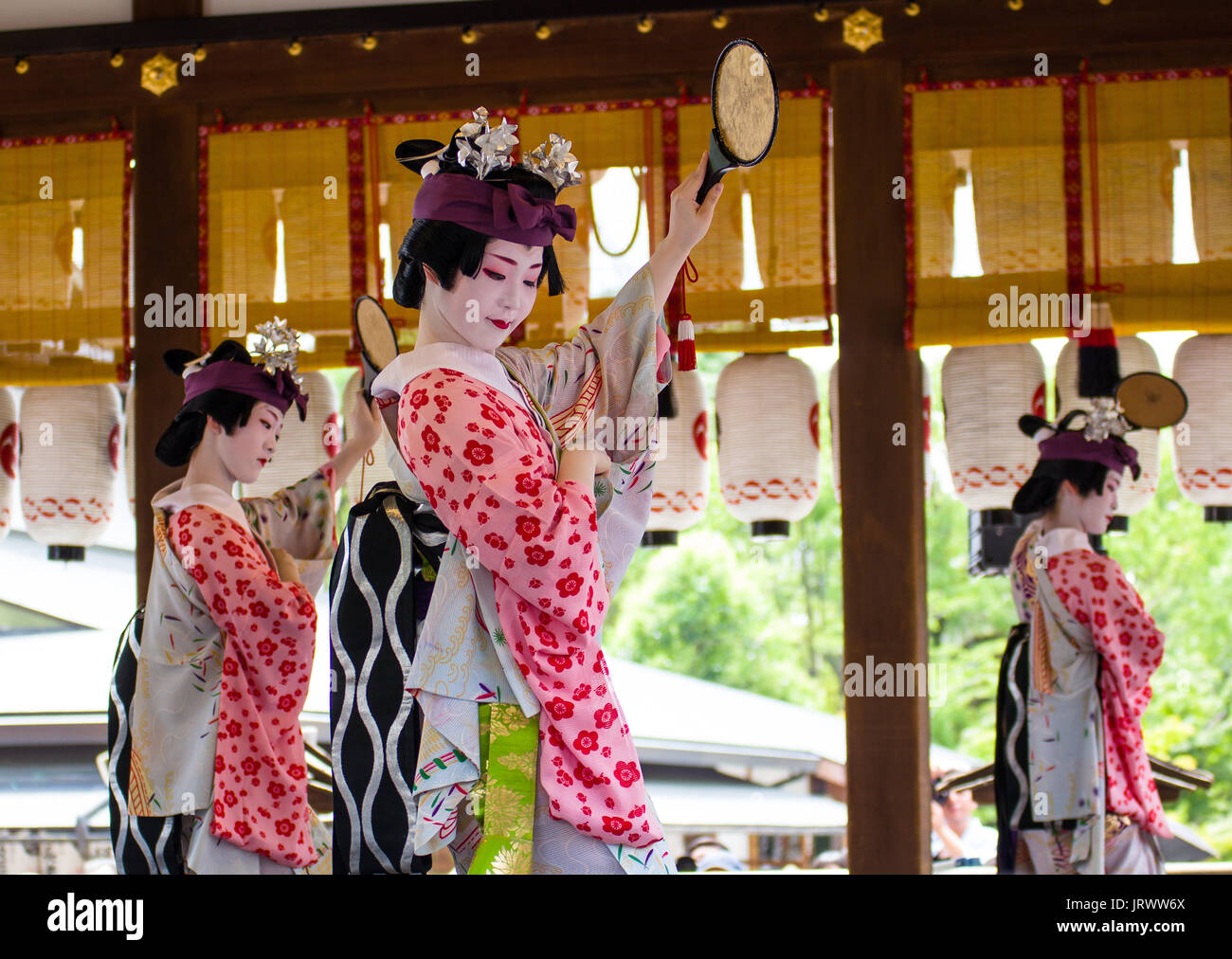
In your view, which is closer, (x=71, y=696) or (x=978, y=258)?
(x=978, y=258)

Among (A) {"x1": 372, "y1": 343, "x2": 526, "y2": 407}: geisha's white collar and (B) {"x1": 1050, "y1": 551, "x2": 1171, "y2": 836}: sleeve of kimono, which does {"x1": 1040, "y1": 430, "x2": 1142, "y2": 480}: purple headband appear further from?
(A) {"x1": 372, "y1": 343, "x2": 526, "y2": 407}: geisha's white collar

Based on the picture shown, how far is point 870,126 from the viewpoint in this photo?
4.82 metres

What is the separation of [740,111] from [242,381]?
80.4 inches

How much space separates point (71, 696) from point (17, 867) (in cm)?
189

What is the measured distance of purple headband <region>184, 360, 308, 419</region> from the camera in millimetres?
4105

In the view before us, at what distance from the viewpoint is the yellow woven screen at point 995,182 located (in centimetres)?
484

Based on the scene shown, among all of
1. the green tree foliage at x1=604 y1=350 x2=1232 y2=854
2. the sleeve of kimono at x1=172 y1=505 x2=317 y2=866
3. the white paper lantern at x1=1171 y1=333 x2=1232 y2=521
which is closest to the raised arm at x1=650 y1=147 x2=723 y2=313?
the sleeve of kimono at x1=172 y1=505 x2=317 y2=866

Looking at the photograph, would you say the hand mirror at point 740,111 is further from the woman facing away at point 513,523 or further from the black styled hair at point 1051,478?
the black styled hair at point 1051,478

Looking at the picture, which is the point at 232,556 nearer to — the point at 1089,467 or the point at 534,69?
the point at 534,69

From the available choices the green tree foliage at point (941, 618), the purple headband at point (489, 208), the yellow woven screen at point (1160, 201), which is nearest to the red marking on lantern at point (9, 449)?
the purple headband at point (489, 208)

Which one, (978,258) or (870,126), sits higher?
(870,126)

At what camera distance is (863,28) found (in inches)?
188

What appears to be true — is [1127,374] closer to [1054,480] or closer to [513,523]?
[1054,480]
